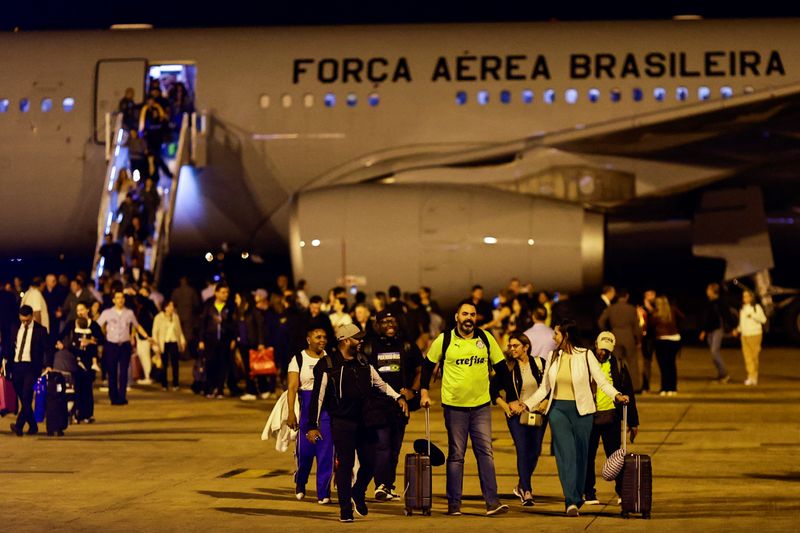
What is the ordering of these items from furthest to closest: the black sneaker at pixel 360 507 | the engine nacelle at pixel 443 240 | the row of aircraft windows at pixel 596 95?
the row of aircraft windows at pixel 596 95 → the engine nacelle at pixel 443 240 → the black sneaker at pixel 360 507

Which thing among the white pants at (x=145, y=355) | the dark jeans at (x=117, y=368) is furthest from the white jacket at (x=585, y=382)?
the white pants at (x=145, y=355)

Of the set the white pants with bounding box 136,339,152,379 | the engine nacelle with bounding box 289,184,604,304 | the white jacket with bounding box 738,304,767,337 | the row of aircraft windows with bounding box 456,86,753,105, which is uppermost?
the row of aircraft windows with bounding box 456,86,753,105

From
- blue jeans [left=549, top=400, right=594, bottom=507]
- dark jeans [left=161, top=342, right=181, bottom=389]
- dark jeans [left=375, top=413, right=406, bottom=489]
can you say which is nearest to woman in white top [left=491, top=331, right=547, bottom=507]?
blue jeans [left=549, top=400, right=594, bottom=507]

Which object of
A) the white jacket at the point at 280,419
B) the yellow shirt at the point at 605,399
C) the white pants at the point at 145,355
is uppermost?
the white pants at the point at 145,355

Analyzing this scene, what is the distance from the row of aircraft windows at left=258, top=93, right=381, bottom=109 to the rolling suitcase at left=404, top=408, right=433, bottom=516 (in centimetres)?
1309

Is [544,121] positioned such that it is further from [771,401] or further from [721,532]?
[721,532]

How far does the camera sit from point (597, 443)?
35.6ft

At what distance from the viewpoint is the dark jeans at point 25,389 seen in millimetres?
14602

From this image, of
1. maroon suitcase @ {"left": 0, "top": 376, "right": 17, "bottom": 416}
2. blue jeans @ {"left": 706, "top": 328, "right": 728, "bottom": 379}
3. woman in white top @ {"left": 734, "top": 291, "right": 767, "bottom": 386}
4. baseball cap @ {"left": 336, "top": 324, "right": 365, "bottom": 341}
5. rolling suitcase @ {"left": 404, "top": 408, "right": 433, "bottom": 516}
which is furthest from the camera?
blue jeans @ {"left": 706, "top": 328, "right": 728, "bottom": 379}

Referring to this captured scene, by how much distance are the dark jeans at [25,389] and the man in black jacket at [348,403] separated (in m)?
5.31

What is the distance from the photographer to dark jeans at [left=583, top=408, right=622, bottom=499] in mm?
10594

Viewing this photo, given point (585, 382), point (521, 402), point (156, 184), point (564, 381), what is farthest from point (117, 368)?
point (585, 382)

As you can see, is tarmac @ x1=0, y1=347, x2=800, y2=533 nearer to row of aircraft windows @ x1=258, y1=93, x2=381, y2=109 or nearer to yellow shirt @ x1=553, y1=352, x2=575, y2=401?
yellow shirt @ x1=553, y1=352, x2=575, y2=401

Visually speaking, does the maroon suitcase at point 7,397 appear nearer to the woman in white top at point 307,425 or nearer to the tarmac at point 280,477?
the tarmac at point 280,477
